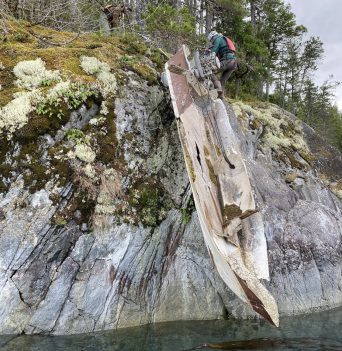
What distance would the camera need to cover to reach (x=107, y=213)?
8297mm

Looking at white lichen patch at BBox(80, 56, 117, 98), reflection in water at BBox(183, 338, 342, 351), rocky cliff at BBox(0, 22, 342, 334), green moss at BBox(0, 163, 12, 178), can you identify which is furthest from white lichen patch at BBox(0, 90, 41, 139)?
reflection in water at BBox(183, 338, 342, 351)

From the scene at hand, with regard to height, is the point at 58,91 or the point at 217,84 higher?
the point at 217,84

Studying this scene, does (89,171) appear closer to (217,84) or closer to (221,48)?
(217,84)

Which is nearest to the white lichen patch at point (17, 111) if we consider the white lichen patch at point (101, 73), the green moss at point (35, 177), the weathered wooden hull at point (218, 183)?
the green moss at point (35, 177)

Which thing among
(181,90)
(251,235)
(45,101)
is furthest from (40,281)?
(181,90)

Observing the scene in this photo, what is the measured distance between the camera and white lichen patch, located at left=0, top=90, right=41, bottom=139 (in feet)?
26.4

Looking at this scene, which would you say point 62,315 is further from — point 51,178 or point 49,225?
point 51,178

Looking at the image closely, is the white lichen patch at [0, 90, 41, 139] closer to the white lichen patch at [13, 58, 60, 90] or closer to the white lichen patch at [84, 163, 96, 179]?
the white lichen patch at [13, 58, 60, 90]

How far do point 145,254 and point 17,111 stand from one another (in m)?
4.19

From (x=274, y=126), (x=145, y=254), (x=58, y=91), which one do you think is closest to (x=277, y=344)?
(x=145, y=254)

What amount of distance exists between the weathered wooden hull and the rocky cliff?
25.5 inches

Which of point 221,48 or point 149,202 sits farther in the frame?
point 221,48

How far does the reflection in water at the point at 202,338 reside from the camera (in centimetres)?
684

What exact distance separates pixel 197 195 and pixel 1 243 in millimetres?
3927
